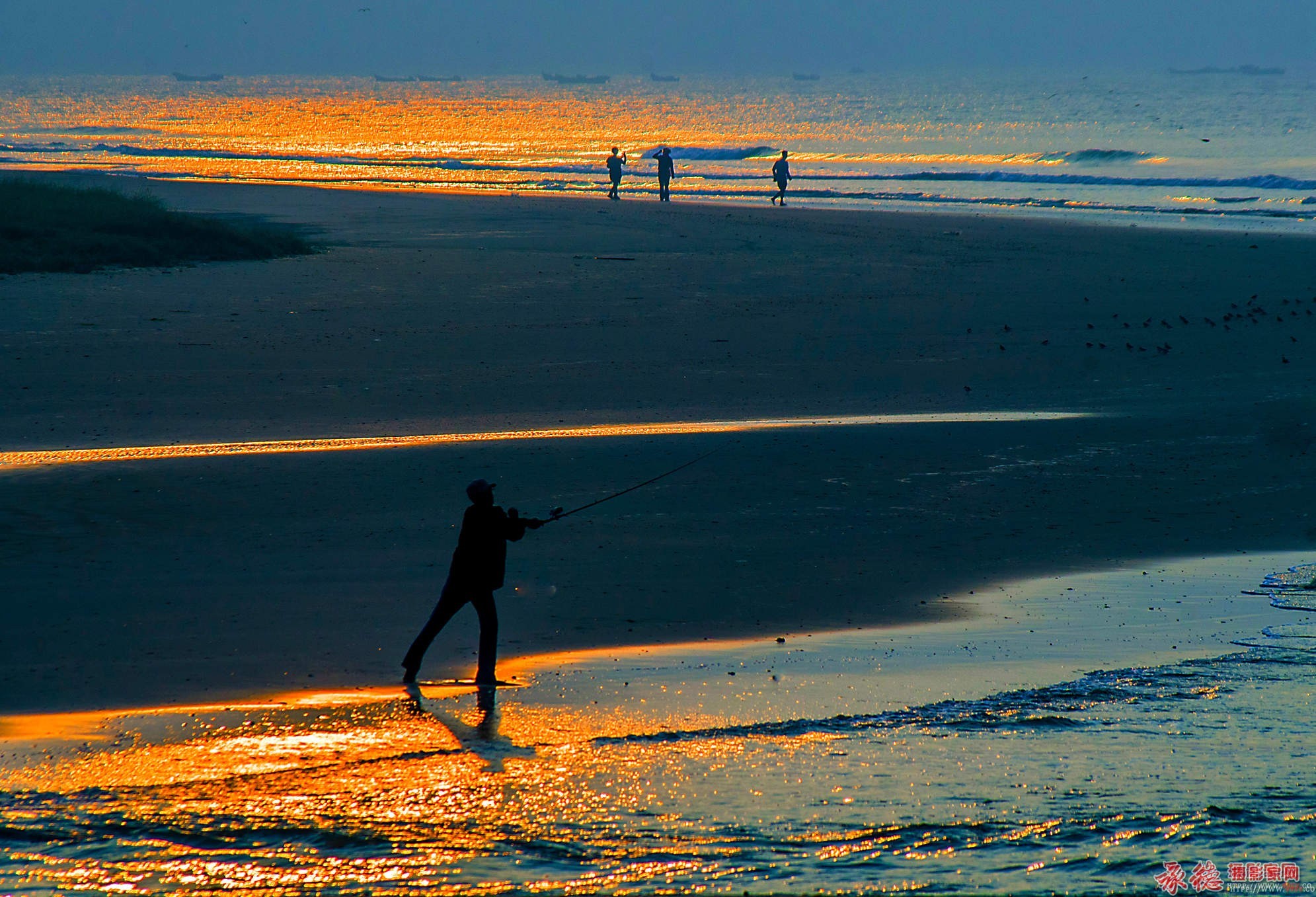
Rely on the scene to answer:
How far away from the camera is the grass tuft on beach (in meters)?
22.3

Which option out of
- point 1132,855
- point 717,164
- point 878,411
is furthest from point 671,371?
point 717,164

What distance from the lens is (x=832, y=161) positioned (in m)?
73.9

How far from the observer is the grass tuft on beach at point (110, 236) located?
22.3m

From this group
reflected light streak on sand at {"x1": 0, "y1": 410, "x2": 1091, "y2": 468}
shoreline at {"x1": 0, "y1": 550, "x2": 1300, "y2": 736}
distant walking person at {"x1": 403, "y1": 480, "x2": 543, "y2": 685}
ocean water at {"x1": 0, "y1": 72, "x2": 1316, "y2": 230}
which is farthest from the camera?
ocean water at {"x1": 0, "y1": 72, "x2": 1316, "y2": 230}

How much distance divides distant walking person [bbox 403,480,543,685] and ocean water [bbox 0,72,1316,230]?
32237mm

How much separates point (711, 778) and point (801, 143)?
9098 centimetres

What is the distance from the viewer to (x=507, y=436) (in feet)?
44.6

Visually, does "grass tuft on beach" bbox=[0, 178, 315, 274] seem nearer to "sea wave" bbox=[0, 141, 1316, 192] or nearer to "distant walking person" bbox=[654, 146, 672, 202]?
"distant walking person" bbox=[654, 146, 672, 202]

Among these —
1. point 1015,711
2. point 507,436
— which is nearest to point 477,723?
point 1015,711

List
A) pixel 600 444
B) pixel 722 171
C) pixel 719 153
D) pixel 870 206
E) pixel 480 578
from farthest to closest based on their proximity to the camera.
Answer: pixel 719 153, pixel 722 171, pixel 870 206, pixel 600 444, pixel 480 578

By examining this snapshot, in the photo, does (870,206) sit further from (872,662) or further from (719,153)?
(719,153)
